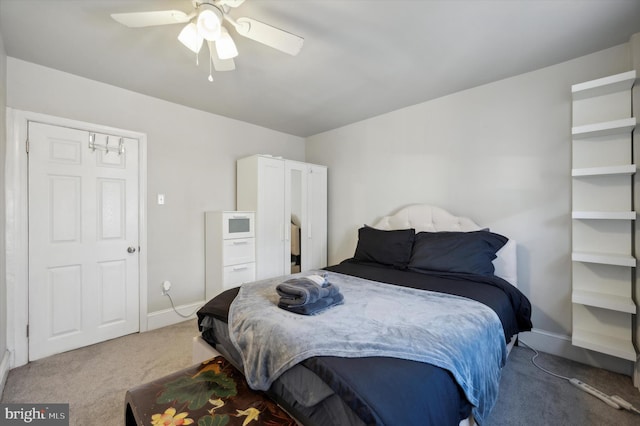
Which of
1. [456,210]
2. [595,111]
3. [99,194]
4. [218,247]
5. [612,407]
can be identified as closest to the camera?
[612,407]

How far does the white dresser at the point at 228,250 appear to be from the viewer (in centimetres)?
307

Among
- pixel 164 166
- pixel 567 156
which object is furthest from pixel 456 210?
pixel 164 166

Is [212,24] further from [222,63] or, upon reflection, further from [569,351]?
[569,351]

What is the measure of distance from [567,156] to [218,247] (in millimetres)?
3392

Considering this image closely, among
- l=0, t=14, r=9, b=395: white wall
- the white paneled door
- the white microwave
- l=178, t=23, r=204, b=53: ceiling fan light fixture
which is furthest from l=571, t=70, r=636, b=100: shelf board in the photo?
l=0, t=14, r=9, b=395: white wall

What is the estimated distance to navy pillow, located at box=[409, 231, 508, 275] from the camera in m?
2.27

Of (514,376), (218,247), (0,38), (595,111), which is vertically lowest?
(514,376)

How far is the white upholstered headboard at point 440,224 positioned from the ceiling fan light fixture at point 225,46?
231 cm

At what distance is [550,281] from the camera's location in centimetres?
234

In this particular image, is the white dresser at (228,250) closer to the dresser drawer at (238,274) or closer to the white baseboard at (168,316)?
the dresser drawer at (238,274)

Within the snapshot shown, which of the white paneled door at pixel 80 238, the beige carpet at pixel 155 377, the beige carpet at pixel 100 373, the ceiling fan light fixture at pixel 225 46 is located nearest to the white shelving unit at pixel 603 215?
the beige carpet at pixel 155 377

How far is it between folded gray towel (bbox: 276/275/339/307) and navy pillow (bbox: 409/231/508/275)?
1147 mm

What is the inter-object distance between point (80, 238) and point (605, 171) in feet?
13.9

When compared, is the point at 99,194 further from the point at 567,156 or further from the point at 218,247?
the point at 567,156
